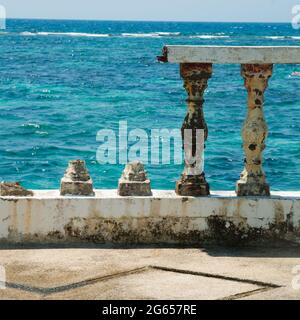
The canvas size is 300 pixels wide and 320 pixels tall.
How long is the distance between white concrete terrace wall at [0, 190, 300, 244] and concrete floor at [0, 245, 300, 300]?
0.14 meters

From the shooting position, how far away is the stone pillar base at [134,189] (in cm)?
760

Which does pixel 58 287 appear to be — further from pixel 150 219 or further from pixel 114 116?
pixel 114 116

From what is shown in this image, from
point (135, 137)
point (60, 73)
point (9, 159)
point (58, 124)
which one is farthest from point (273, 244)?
point (60, 73)

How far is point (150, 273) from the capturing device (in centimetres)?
685

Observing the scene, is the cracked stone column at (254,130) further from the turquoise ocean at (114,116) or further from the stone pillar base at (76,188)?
the turquoise ocean at (114,116)

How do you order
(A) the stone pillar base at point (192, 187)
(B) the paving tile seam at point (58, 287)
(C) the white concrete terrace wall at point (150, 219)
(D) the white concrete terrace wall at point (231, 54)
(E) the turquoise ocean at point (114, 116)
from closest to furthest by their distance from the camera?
(B) the paving tile seam at point (58, 287)
(D) the white concrete terrace wall at point (231, 54)
(C) the white concrete terrace wall at point (150, 219)
(A) the stone pillar base at point (192, 187)
(E) the turquoise ocean at point (114, 116)

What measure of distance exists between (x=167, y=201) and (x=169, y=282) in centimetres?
106

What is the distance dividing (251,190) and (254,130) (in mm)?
493

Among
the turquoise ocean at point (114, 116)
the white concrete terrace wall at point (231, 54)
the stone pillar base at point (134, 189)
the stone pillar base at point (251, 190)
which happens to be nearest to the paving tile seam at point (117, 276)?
the stone pillar base at point (134, 189)

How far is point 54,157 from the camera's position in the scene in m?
24.8

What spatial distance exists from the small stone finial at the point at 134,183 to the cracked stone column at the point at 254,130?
0.76 meters

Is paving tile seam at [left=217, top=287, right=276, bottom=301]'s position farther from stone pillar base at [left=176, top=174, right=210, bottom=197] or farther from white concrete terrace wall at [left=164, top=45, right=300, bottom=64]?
white concrete terrace wall at [left=164, top=45, right=300, bottom=64]

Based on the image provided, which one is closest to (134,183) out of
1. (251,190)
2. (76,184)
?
(76,184)

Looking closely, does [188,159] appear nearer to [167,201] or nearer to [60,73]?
[167,201]
